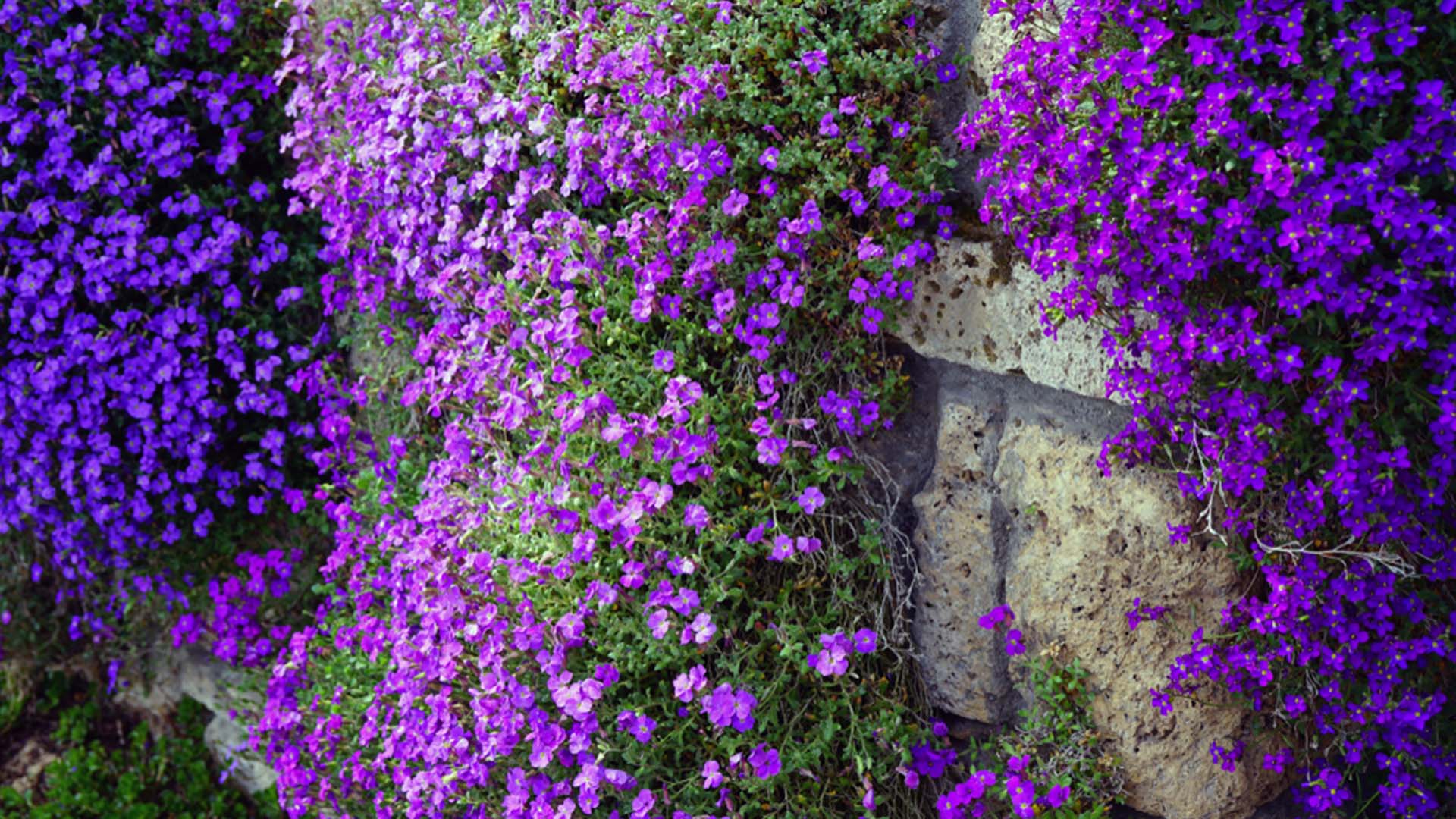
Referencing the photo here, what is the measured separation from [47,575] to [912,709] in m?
2.93

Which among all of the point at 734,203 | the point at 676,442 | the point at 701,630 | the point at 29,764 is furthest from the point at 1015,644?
the point at 29,764

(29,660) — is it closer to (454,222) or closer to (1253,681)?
(454,222)

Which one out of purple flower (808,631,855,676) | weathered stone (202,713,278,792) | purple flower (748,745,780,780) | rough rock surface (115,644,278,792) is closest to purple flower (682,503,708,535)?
purple flower (808,631,855,676)

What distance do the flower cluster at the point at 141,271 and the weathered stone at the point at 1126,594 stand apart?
195 cm

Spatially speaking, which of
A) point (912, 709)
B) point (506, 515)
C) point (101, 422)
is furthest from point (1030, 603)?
point (101, 422)

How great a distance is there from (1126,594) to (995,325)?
51 centimetres

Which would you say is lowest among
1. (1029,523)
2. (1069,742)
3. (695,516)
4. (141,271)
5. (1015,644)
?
(1069,742)

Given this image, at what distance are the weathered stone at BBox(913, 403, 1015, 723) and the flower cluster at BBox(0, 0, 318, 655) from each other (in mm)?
1744

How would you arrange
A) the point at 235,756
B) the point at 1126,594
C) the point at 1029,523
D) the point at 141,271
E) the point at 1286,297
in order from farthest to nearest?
the point at 235,756, the point at 141,271, the point at 1029,523, the point at 1126,594, the point at 1286,297

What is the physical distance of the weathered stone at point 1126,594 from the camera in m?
1.98

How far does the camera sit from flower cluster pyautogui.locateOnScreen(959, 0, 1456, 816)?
5.41 ft

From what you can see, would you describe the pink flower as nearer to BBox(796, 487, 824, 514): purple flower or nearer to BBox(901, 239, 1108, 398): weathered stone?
BBox(901, 239, 1108, 398): weathered stone

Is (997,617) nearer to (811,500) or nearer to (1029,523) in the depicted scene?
(1029,523)

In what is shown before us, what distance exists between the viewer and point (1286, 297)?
5.57 feet
